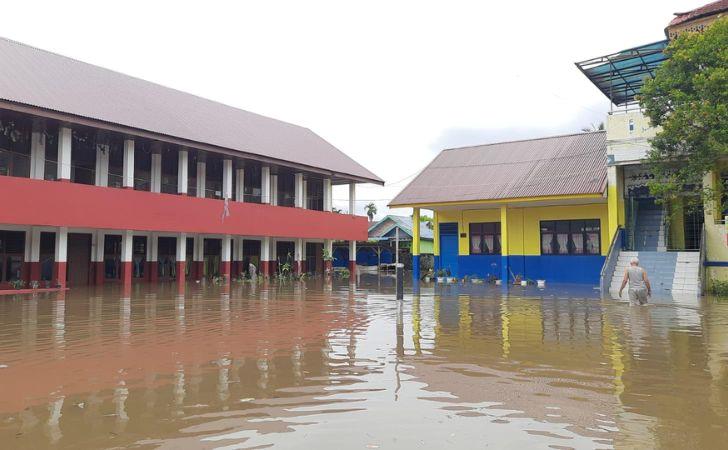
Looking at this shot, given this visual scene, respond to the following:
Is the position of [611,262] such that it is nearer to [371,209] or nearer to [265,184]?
[265,184]

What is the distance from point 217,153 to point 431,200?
1074 centimetres

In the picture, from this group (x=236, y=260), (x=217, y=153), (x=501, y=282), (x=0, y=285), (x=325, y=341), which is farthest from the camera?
(x=236, y=260)

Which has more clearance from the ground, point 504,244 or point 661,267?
point 504,244

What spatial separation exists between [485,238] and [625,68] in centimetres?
1084

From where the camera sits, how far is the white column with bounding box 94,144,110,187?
23500 mm

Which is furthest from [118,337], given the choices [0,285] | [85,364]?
[0,285]

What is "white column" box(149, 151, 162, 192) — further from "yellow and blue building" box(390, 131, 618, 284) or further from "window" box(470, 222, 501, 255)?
"window" box(470, 222, 501, 255)

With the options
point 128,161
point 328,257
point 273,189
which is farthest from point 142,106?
point 328,257

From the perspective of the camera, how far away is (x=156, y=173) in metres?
25.6

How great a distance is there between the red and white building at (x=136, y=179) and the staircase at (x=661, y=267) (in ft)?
50.6

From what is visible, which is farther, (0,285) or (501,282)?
(501,282)

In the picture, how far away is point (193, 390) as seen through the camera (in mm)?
6000

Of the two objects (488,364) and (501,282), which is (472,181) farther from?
(488,364)

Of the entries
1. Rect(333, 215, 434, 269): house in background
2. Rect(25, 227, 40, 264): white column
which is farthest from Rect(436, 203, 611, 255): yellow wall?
Rect(25, 227, 40, 264): white column
